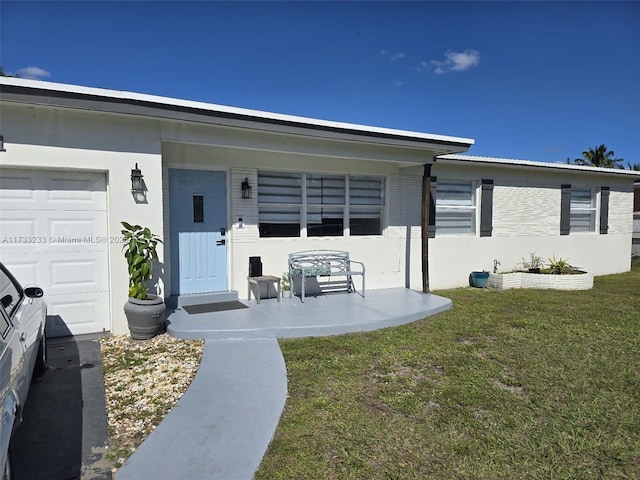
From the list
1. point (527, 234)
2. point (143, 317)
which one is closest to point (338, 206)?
point (143, 317)

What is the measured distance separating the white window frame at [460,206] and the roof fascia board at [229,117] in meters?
1.72

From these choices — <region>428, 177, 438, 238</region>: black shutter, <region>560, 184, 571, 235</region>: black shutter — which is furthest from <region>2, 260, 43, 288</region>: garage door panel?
<region>560, 184, 571, 235</region>: black shutter

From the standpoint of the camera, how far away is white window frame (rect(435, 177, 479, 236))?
9.82 meters

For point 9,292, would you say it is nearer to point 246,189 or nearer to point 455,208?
point 246,189

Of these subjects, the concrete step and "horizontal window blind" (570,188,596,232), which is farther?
"horizontal window blind" (570,188,596,232)

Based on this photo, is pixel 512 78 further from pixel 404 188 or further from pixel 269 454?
pixel 269 454

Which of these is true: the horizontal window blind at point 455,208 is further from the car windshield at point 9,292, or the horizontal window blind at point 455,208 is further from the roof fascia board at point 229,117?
the car windshield at point 9,292

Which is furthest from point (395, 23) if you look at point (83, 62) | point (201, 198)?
point (83, 62)

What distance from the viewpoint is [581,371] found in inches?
177

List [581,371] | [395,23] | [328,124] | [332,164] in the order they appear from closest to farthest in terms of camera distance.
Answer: [581,371], [328,124], [332,164], [395,23]

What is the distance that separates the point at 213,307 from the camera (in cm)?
670

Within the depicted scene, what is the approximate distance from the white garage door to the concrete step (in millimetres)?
1150

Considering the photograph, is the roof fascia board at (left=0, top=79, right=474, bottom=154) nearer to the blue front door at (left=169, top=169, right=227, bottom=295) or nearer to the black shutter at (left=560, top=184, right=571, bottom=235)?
the blue front door at (left=169, top=169, right=227, bottom=295)

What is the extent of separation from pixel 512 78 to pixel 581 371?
11.0 meters
